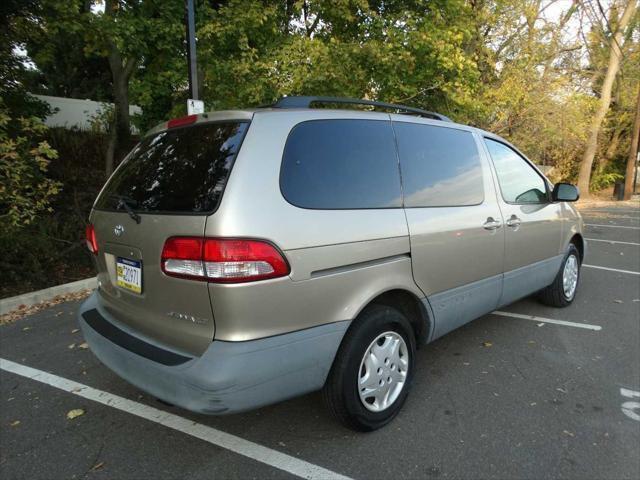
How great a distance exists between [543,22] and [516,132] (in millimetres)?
3233

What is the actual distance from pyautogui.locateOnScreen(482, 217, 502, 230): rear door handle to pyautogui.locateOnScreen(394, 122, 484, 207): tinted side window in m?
0.16

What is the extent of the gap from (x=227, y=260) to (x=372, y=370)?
1.12m

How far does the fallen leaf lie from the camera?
2833 millimetres

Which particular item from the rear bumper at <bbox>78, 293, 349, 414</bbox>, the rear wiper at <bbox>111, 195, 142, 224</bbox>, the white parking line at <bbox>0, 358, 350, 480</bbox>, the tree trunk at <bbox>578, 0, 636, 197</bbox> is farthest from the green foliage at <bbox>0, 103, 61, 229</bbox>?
the tree trunk at <bbox>578, 0, 636, 197</bbox>

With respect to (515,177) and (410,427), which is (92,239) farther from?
(515,177)

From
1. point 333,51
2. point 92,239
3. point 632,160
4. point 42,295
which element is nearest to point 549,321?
point 92,239

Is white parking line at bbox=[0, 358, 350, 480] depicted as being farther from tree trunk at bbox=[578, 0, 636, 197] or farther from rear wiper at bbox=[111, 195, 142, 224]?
tree trunk at bbox=[578, 0, 636, 197]

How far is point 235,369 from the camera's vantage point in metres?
2.00

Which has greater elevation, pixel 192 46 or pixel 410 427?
pixel 192 46

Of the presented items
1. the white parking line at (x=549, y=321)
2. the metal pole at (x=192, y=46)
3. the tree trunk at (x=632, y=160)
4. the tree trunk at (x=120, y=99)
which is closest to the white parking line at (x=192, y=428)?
the white parking line at (x=549, y=321)

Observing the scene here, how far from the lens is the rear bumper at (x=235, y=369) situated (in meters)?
2.00

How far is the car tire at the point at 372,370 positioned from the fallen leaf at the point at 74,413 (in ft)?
5.29

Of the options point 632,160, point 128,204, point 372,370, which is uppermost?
point 632,160

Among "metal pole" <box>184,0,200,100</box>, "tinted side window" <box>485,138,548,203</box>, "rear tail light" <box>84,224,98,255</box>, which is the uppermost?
"metal pole" <box>184,0,200,100</box>
